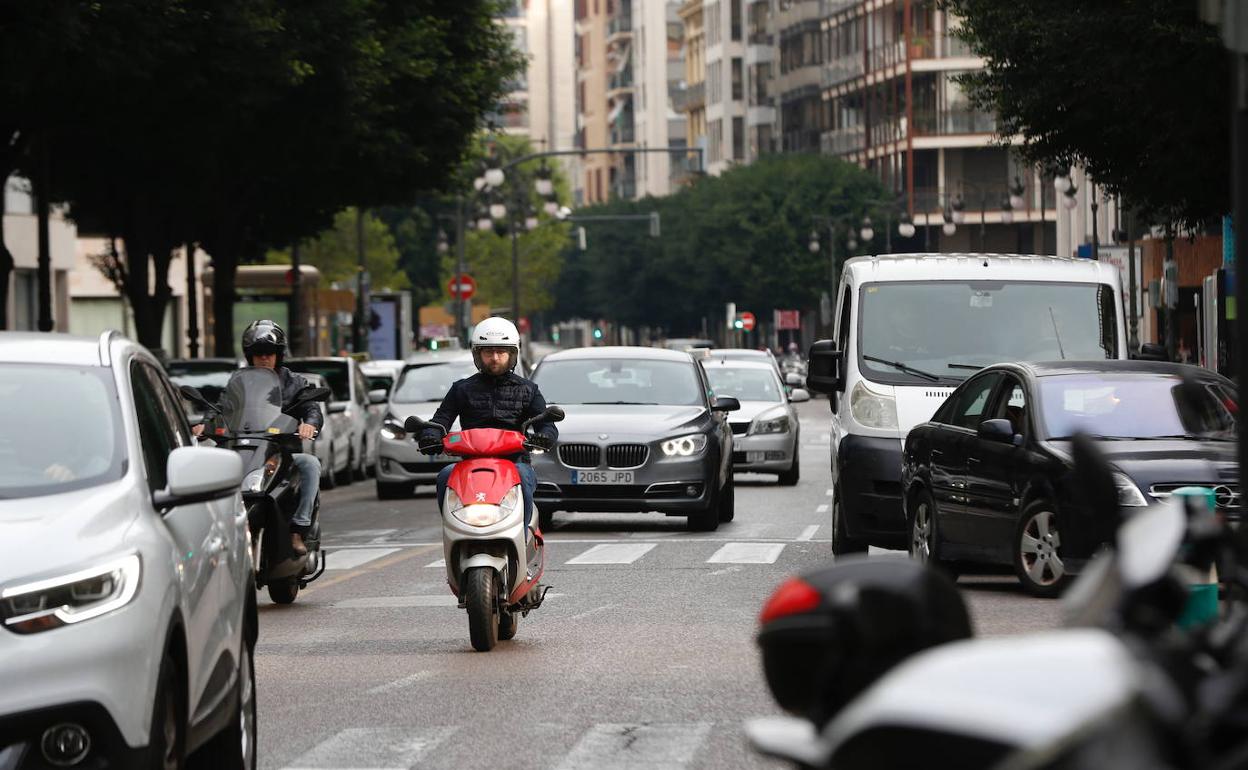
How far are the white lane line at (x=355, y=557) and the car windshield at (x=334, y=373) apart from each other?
547 inches

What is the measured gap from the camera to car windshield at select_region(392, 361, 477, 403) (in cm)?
3278

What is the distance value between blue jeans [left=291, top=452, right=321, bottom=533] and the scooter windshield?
50 cm

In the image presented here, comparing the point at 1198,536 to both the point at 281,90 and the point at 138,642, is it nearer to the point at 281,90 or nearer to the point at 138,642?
the point at 138,642

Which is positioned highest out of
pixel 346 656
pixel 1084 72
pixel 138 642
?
pixel 1084 72

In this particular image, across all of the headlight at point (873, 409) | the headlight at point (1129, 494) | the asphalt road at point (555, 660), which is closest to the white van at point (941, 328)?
the headlight at point (873, 409)

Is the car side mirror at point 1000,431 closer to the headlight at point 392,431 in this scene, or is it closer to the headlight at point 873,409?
the headlight at point 873,409

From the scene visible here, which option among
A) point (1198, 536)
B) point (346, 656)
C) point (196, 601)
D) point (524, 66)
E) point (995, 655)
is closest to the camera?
point (995, 655)

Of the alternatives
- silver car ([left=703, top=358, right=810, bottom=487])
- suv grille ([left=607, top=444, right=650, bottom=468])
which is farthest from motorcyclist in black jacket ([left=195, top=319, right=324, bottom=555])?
silver car ([left=703, top=358, right=810, bottom=487])

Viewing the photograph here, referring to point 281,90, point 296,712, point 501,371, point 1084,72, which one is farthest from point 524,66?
point 296,712

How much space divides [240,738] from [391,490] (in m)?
23.3

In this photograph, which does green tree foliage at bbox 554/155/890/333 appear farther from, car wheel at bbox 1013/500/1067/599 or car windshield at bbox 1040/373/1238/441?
car wheel at bbox 1013/500/1067/599

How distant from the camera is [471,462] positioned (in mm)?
13664

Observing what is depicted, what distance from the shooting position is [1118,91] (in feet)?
80.1

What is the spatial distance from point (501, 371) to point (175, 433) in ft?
18.1
